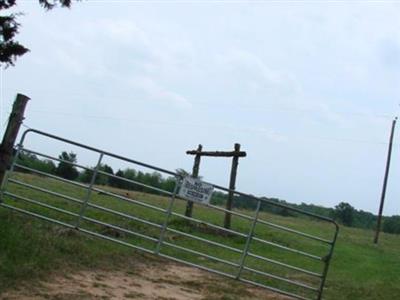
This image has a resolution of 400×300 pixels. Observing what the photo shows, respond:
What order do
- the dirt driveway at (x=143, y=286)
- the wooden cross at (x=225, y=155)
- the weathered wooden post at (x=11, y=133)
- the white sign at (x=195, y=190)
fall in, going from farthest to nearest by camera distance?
1. the wooden cross at (x=225, y=155)
2. the white sign at (x=195, y=190)
3. the weathered wooden post at (x=11, y=133)
4. the dirt driveway at (x=143, y=286)

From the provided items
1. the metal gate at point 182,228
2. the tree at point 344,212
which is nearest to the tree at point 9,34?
the metal gate at point 182,228

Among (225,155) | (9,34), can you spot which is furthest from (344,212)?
(9,34)

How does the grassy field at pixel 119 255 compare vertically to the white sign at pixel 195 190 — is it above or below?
below

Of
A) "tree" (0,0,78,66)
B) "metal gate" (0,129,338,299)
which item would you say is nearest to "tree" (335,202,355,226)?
"metal gate" (0,129,338,299)

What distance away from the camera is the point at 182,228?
47.8ft

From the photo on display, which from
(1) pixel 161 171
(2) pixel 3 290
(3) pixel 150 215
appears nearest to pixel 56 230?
(1) pixel 161 171

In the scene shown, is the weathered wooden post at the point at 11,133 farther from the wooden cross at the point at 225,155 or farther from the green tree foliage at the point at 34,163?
the wooden cross at the point at 225,155

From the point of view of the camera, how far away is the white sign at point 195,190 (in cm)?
827

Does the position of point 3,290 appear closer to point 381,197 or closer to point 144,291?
point 144,291

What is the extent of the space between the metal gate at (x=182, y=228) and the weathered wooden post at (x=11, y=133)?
0.26 metres

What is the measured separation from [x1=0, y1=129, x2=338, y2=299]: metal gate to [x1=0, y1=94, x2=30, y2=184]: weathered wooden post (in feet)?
0.85

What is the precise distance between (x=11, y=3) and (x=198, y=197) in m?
5.40

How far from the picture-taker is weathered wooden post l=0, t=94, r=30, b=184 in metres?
7.75

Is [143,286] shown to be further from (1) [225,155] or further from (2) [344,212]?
(2) [344,212]
